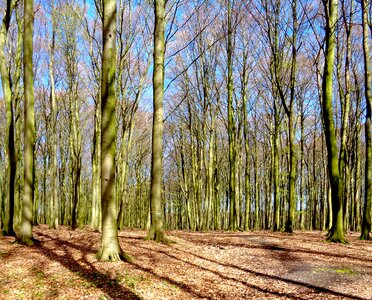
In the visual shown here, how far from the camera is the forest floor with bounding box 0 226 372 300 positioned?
5141 mm

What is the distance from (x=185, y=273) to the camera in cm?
647

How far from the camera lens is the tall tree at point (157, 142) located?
9438 millimetres

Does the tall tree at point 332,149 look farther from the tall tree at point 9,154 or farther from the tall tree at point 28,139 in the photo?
the tall tree at point 9,154

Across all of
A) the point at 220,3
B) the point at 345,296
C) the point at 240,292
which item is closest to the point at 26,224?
the point at 240,292

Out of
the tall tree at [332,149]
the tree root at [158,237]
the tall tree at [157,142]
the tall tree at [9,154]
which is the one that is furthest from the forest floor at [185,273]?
the tall tree at [9,154]

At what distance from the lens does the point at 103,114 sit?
7102mm

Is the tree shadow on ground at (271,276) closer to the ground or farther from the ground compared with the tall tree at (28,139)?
closer to the ground

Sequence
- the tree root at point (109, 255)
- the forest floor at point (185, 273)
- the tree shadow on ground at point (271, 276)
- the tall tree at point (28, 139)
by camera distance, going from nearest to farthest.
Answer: the forest floor at point (185, 273), the tree shadow on ground at point (271, 276), the tree root at point (109, 255), the tall tree at point (28, 139)

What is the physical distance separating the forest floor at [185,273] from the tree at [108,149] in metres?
0.41

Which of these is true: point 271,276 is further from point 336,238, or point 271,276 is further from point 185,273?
point 336,238

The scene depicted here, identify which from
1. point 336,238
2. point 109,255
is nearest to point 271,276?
point 109,255

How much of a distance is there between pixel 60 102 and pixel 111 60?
17.6 meters

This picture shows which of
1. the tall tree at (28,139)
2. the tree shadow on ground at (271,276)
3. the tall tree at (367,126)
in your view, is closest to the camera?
the tree shadow on ground at (271,276)

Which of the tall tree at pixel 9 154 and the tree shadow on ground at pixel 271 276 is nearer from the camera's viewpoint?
the tree shadow on ground at pixel 271 276
